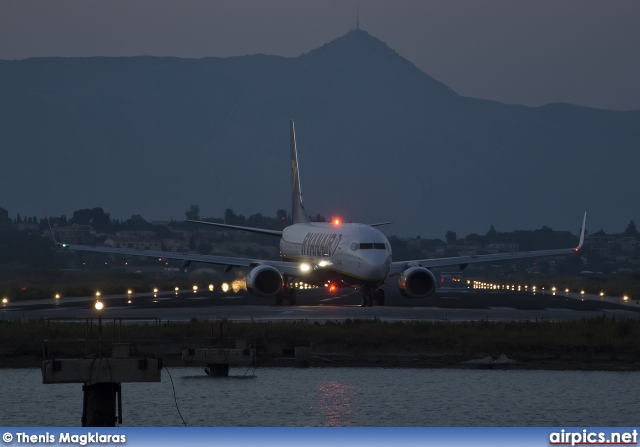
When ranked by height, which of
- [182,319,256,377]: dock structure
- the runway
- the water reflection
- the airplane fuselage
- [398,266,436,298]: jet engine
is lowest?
the water reflection

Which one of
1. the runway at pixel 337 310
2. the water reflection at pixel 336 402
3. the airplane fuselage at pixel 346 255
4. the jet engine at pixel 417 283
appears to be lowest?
the water reflection at pixel 336 402

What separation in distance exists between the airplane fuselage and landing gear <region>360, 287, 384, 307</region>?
1.00 meters

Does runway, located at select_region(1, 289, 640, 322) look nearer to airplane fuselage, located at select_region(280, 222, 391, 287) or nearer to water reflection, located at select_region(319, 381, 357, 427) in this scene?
airplane fuselage, located at select_region(280, 222, 391, 287)

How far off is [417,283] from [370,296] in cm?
297

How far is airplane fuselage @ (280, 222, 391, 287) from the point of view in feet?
234

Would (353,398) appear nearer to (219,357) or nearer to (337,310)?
(219,357)

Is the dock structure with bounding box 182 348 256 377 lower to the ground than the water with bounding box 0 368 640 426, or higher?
higher

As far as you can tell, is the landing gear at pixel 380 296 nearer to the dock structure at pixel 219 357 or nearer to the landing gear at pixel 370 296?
the landing gear at pixel 370 296

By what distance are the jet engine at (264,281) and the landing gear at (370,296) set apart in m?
4.92

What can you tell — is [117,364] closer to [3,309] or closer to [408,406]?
[408,406]

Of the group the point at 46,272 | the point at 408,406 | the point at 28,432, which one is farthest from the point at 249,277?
the point at 46,272

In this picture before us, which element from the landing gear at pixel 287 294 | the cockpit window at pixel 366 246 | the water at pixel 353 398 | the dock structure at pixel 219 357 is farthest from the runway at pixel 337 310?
the water at pixel 353 398

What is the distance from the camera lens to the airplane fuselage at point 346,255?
71312 mm

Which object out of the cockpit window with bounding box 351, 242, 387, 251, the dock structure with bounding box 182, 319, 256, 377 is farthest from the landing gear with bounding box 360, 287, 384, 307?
the dock structure with bounding box 182, 319, 256, 377
